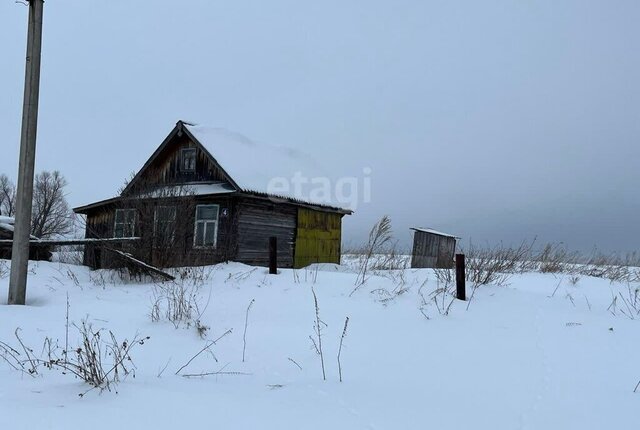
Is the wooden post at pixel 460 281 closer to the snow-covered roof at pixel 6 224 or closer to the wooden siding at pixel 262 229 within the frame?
the wooden siding at pixel 262 229

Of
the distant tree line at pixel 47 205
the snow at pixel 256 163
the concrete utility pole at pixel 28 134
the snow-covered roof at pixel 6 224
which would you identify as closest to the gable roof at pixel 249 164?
the snow at pixel 256 163

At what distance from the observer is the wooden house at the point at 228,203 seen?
1134 cm

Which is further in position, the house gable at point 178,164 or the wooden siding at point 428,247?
the wooden siding at point 428,247

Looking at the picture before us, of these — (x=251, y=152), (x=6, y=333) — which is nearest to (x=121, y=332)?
(x=6, y=333)

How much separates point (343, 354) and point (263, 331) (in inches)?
41.1

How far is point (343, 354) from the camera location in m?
4.02

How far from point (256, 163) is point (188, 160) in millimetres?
2389

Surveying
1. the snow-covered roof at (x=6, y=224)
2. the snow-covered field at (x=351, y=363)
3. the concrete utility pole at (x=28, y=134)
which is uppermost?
the concrete utility pole at (x=28, y=134)

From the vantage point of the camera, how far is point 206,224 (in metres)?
14.1

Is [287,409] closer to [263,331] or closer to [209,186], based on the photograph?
[263,331]

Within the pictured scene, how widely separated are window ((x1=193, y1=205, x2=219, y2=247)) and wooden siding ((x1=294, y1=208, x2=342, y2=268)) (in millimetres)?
3238

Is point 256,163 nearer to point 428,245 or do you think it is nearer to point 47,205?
point 428,245

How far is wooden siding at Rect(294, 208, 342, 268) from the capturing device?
16094 mm

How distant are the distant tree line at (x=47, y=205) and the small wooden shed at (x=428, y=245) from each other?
36.5 meters
